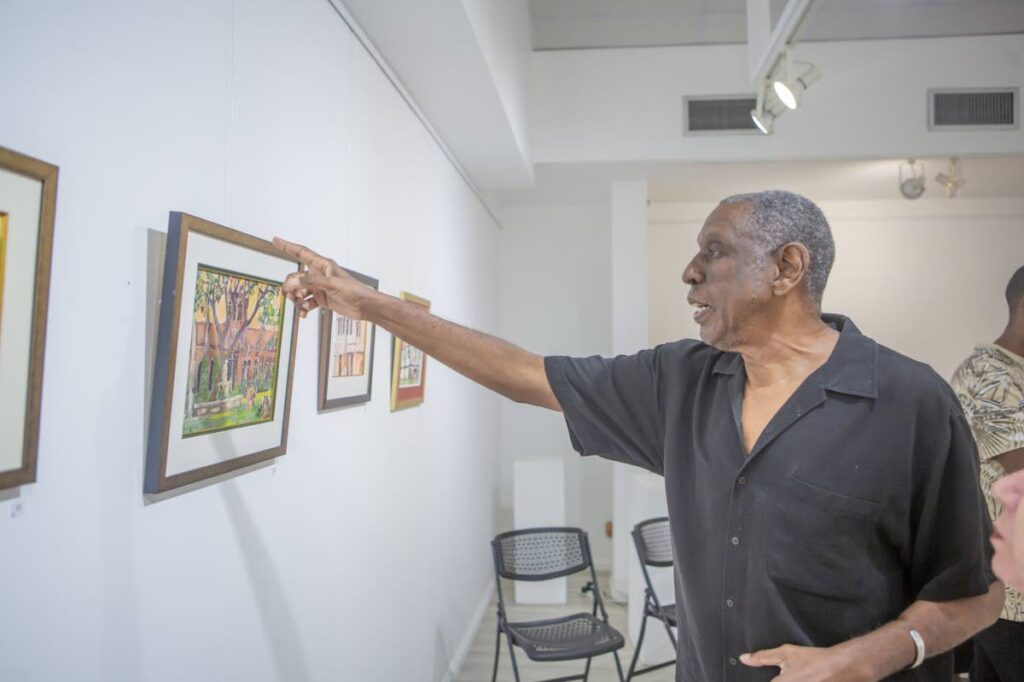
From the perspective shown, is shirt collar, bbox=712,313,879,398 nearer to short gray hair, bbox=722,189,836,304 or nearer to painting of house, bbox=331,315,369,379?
short gray hair, bbox=722,189,836,304

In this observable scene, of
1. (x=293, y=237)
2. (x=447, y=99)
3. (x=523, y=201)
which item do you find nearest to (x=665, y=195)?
(x=523, y=201)

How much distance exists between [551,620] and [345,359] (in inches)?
74.1

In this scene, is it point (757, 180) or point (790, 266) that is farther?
point (757, 180)

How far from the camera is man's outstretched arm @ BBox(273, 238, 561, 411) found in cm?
135

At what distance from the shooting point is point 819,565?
118 cm

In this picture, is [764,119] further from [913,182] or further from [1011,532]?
[1011,532]

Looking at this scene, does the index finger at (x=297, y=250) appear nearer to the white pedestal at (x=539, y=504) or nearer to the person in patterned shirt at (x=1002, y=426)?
the person in patterned shirt at (x=1002, y=426)

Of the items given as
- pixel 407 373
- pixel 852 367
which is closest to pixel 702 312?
pixel 852 367

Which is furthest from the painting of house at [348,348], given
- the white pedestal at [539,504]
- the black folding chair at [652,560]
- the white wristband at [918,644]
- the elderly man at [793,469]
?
the white pedestal at [539,504]

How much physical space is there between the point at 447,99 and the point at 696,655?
8.49 ft

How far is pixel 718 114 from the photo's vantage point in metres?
4.71

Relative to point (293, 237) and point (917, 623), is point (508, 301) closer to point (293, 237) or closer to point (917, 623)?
point (293, 237)

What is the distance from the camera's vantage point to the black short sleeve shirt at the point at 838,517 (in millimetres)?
1150

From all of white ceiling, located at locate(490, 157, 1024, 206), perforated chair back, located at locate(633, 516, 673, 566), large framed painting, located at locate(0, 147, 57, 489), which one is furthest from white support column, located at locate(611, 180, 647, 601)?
large framed painting, located at locate(0, 147, 57, 489)
